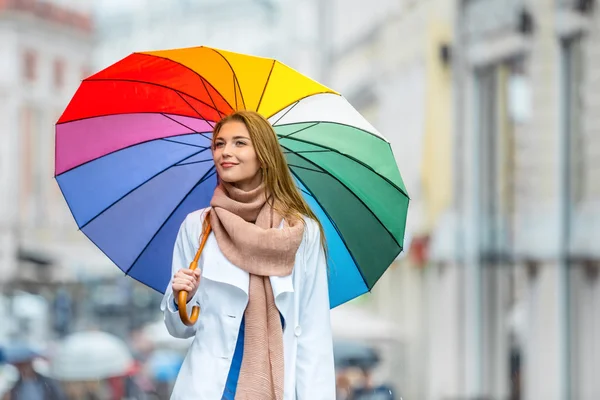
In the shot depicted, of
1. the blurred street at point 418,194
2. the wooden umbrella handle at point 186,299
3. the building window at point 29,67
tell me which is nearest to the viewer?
the wooden umbrella handle at point 186,299

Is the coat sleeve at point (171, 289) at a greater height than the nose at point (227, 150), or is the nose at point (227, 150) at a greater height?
the nose at point (227, 150)

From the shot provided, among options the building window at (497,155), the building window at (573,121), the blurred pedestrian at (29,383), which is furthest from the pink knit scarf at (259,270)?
the building window at (497,155)

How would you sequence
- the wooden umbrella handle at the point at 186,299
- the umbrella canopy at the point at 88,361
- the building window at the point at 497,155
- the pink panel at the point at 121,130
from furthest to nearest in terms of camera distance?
1. the building window at the point at 497,155
2. the umbrella canopy at the point at 88,361
3. the pink panel at the point at 121,130
4. the wooden umbrella handle at the point at 186,299

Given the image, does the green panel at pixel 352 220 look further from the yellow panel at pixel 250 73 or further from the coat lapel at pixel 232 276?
the coat lapel at pixel 232 276

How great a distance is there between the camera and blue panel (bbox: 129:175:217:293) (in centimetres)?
318

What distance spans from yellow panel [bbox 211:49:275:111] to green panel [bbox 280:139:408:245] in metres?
0.24

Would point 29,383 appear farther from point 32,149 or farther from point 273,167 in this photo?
point 32,149

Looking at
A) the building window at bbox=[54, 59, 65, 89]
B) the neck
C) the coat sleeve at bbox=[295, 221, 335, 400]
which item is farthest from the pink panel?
the building window at bbox=[54, 59, 65, 89]

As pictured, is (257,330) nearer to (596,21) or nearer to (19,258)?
(596,21)

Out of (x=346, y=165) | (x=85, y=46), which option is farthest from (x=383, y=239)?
(x=85, y=46)

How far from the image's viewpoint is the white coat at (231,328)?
9.02 ft

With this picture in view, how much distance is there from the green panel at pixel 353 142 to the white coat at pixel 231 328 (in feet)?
1.43

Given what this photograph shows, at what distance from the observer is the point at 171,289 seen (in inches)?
109

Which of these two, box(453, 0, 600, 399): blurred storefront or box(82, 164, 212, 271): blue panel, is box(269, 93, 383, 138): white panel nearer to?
box(82, 164, 212, 271): blue panel
